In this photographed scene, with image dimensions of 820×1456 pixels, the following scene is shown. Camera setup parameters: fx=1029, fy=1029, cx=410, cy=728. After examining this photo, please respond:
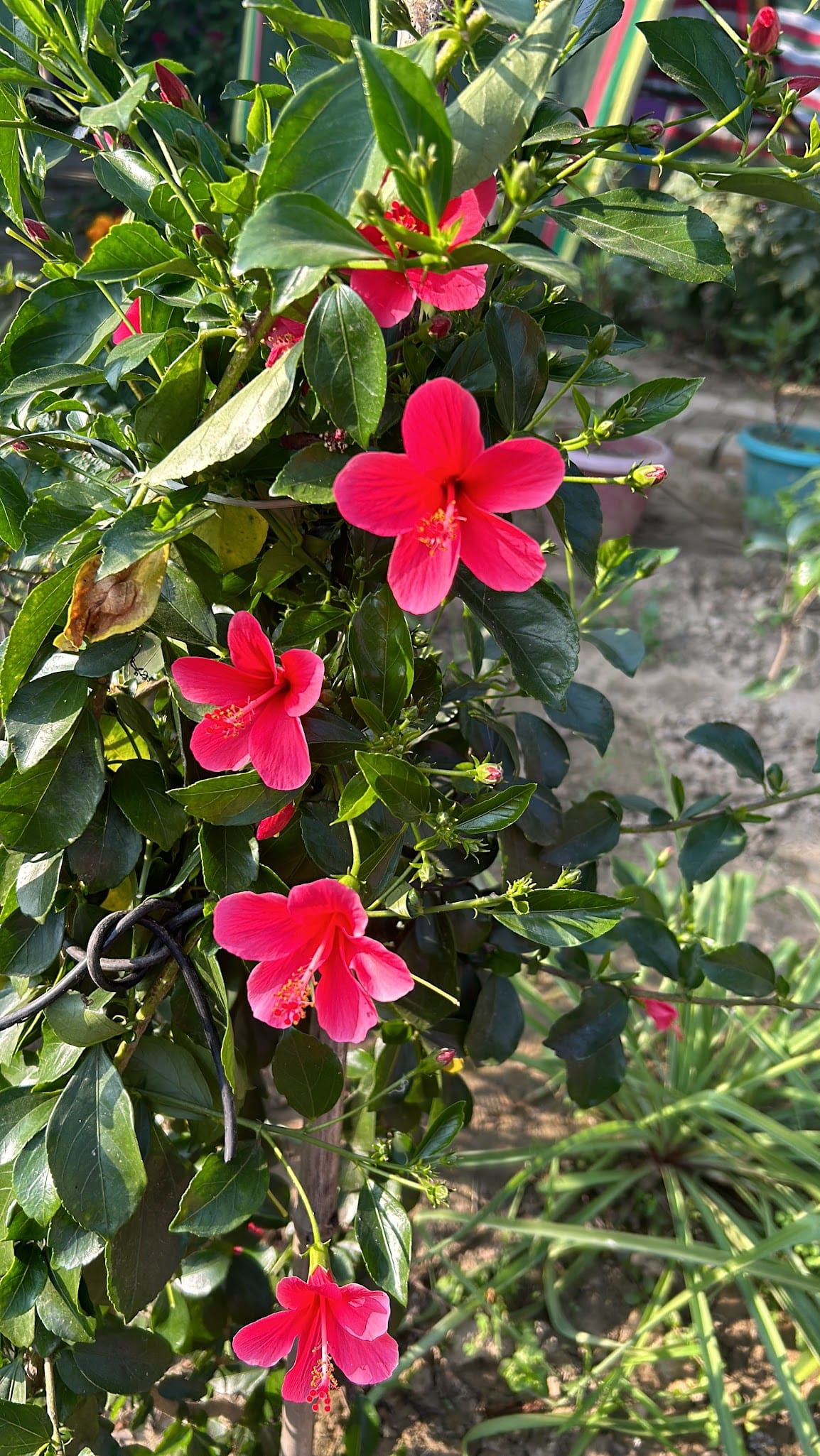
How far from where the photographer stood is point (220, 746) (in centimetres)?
46

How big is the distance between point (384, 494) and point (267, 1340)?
1.38ft

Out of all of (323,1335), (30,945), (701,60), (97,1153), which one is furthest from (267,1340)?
(701,60)

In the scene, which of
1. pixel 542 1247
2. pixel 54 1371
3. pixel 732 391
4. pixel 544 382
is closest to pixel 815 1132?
pixel 542 1247

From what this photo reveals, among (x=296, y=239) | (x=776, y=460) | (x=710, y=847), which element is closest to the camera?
(x=296, y=239)

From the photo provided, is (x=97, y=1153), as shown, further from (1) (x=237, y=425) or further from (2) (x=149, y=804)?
(1) (x=237, y=425)

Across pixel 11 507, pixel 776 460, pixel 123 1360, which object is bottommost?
pixel 776 460

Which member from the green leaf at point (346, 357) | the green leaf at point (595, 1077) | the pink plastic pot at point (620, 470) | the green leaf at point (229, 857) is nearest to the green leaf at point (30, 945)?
the green leaf at point (229, 857)

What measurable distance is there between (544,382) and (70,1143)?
0.42 metres

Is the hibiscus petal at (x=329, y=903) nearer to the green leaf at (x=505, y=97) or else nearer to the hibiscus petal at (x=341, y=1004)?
the hibiscus petal at (x=341, y=1004)

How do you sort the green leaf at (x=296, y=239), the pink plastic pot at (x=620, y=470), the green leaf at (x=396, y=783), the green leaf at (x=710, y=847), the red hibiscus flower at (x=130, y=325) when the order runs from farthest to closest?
the pink plastic pot at (x=620, y=470) < the green leaf at (x=710, y=847) < the red hibiscus flower at (x=130, y=325) < the green leaf at (x=396, y=783) < the green leaf at (x=296, y=239)

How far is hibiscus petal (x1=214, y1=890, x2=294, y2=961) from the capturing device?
431 millimetres

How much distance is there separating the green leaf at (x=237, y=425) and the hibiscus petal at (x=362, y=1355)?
0.43 meters

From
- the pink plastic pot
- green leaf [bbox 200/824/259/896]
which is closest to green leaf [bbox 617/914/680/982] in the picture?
green leaf [bbox 200/824/259/896]

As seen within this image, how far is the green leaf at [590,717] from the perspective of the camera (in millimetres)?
686
